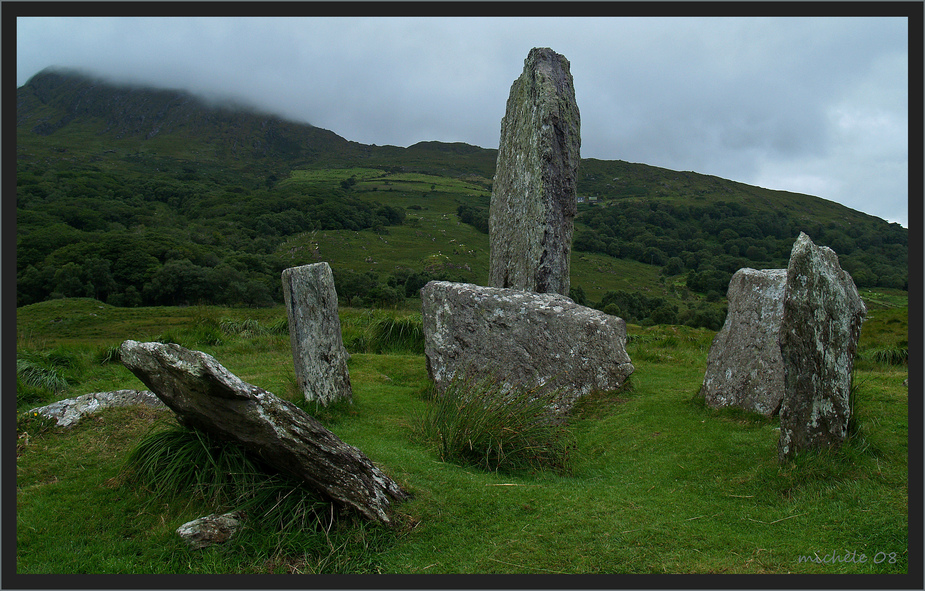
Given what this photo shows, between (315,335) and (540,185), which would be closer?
(315,335)

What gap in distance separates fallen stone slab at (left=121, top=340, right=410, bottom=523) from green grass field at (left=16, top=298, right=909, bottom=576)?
0.95 ft

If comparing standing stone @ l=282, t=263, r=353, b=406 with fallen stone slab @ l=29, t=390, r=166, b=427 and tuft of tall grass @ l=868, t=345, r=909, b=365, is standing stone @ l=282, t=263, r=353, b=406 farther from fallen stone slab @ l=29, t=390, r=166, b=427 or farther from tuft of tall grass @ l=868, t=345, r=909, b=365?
tuft of tall grass @ l=868, t=345, r=909, b=365

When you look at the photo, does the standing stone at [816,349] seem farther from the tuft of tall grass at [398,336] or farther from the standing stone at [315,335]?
the tuft of tall grass at [398,336]

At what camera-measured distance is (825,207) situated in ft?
441

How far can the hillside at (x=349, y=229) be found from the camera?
157 feet

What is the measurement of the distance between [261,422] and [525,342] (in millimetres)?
5914

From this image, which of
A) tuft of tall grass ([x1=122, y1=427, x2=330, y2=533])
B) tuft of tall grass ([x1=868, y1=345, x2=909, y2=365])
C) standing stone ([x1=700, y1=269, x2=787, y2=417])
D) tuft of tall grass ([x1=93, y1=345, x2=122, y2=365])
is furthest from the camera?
tuft of tall grass ([x1=868, y1=345, x2=909, y2=365])

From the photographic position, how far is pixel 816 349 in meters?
5.89

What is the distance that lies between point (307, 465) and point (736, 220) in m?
119

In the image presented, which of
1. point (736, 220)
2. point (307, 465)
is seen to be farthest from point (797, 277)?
point (736, 220)

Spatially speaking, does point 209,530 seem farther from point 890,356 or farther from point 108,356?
point 890,356

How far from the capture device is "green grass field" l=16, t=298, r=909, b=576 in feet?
14.6

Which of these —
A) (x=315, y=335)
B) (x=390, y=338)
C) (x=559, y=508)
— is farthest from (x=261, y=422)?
(x=390, y=338)

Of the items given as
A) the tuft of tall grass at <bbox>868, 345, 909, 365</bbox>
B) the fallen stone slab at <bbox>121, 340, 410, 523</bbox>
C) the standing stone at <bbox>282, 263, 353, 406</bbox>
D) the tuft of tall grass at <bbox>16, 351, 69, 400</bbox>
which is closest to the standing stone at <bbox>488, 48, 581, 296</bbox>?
the standing stone at <bbox>282, 263, 353, 406</bbox>
